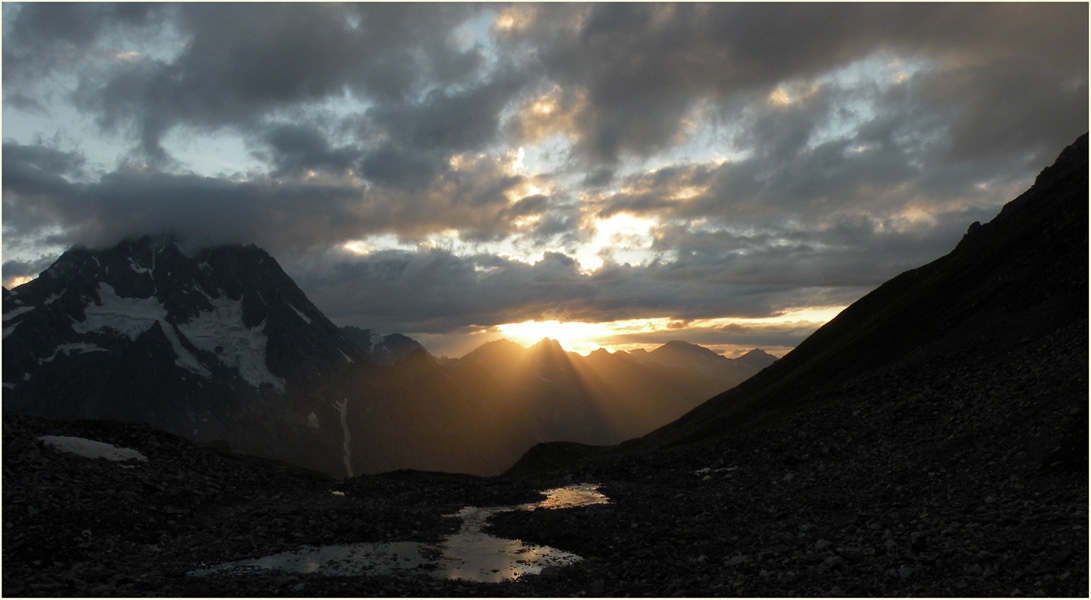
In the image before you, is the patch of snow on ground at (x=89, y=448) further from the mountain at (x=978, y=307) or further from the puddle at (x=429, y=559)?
the mountain at (x=978, y=307)

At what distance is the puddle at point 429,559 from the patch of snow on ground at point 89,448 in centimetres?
2091

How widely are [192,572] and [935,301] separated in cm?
7892

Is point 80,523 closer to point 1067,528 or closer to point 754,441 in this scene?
point 1067,528

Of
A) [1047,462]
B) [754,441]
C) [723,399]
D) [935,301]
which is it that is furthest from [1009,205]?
[1047,462]

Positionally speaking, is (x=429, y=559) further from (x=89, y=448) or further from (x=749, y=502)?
(x=89, y=448)

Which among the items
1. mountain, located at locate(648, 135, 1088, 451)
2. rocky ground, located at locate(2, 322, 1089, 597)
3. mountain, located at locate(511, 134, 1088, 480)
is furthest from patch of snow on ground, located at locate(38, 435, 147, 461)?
mountain, located at locate(648, 135, 1088, 451)

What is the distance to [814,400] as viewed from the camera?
2376 inches

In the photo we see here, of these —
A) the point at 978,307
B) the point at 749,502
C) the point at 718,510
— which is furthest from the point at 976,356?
the point at 718,510

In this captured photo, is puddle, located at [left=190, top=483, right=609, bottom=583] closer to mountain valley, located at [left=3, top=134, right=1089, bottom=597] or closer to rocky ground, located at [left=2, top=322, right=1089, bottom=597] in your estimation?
mountain valley, located at [left=3, top=134, right=1089, bottom=597]

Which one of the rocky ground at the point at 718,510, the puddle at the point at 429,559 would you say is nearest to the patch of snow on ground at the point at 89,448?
the rocky ground at the point at 718,510

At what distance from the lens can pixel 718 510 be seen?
1265 inches

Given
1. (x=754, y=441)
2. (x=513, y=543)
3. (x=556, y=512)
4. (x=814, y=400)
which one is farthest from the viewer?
(x=814, y=400)

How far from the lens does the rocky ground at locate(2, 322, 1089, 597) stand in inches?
771

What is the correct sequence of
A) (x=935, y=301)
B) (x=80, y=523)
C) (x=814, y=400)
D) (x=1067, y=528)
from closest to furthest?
1. (x=1067, y=528)
2. (x=80, y=523)
3. (x=814, y=400)
4. (x=935, y=301)
